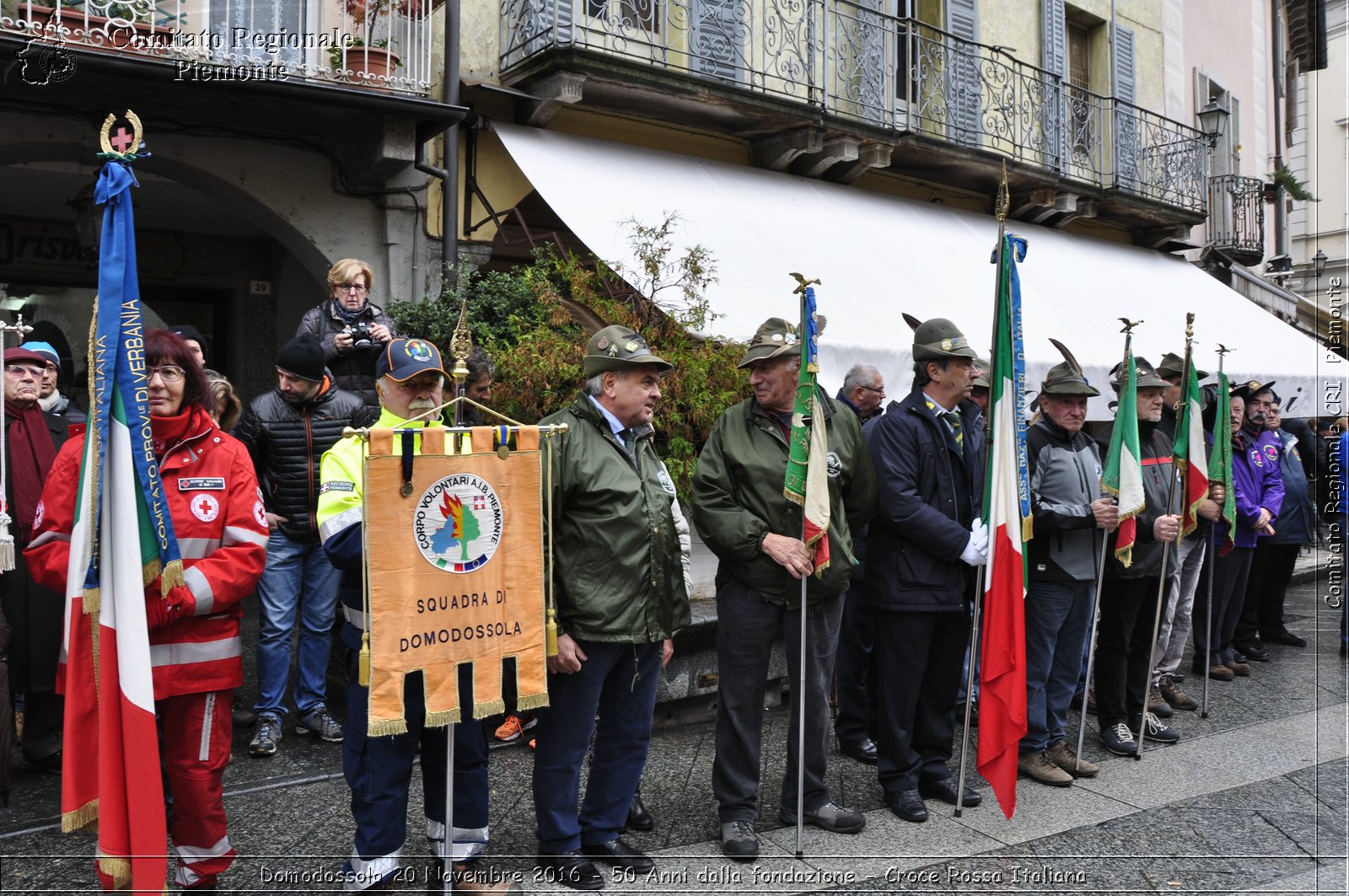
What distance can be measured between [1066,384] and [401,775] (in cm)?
400

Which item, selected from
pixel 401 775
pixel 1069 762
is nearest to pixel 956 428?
pixel 1069 762

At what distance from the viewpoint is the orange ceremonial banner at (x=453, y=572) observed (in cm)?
357

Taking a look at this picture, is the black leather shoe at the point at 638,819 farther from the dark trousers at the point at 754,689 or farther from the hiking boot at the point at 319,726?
the hiking boot at the point at 319,726

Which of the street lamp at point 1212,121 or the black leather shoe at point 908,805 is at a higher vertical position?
the street lamp at point 1212,121

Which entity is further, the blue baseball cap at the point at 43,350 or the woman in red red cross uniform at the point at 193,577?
the blue baseball cap at the point at 43,350

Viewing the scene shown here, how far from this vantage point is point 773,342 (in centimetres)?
485

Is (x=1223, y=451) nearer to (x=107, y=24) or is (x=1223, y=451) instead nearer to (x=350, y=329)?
(x=350, y=329)

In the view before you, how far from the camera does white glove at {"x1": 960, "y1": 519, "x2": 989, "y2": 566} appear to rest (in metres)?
5.16

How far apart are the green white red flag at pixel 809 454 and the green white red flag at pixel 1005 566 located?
107 centimetres

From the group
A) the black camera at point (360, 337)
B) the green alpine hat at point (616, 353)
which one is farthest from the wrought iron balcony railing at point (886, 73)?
the green alpine hat at point (616, 353)

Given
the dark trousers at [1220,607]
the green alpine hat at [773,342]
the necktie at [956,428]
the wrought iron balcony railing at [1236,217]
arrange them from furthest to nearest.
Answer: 1. the wrought iron balcony railing at [1236,217]
2. the dark trousers at [1220,607]
3. the necktie at [956,428]
4. the green alpine hat at [773,342]

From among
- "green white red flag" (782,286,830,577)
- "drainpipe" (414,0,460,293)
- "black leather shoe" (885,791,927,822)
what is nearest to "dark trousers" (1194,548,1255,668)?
"black leather shoe" (885,791,927,822)

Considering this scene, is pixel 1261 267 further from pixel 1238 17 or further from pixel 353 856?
pixel 353 856

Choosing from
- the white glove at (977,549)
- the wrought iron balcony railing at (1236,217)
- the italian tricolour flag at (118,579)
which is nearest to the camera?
the italian tricolour flag at (118,579)
